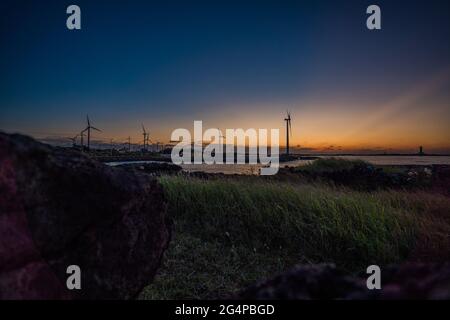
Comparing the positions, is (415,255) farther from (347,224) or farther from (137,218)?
(137,218)

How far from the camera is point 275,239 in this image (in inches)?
279

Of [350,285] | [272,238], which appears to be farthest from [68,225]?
[272,238]

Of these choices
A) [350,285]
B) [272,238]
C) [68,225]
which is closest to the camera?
[350,285]

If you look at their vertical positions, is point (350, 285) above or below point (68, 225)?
below

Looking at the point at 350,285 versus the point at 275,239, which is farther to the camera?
the point at 275,239

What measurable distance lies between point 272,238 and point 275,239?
0.07 meters

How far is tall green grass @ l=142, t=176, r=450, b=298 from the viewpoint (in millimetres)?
5355

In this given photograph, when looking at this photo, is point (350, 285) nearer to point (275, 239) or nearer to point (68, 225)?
point (68, 225)

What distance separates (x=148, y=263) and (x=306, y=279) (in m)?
1.89

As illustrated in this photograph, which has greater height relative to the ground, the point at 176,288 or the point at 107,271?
the point at 107,271

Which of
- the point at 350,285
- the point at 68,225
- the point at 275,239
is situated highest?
the point at 68,225
